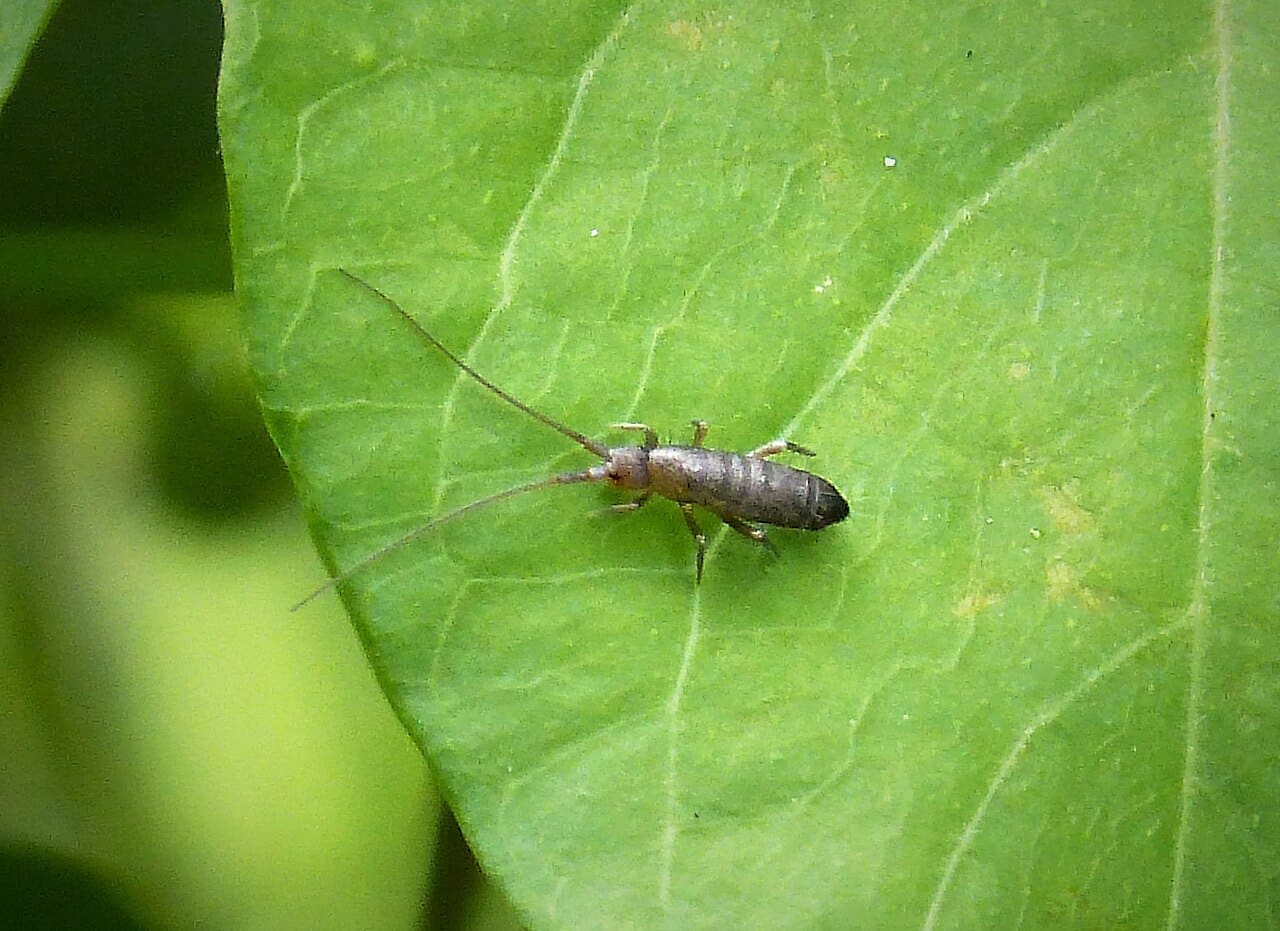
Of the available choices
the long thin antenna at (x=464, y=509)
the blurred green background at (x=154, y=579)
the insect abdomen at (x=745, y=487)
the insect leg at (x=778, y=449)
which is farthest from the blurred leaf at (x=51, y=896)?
the insect leg at (x=778, y=449)

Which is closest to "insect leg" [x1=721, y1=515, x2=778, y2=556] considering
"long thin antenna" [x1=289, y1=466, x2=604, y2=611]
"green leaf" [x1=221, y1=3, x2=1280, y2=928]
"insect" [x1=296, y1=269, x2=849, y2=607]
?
"insect" [x1=296, y1=269, x2=849, y2=607]

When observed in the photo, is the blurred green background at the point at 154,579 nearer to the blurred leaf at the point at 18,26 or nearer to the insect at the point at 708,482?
the blurred leaf at the point at 18,26

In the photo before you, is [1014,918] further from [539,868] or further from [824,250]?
Result: [824,250]

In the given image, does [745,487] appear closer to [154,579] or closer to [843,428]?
[843,428]

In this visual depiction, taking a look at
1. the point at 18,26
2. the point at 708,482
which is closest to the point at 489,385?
the point at 708,482

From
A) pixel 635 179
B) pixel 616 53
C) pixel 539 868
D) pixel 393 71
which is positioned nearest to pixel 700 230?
pixel 635 179
